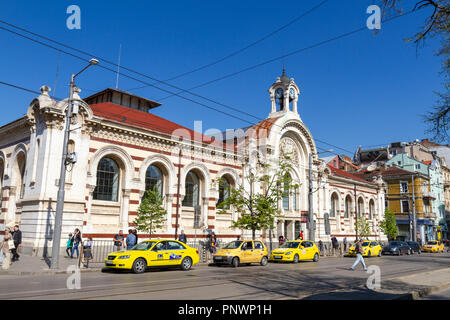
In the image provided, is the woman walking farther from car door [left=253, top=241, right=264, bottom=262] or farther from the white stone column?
car door [left=253, top=241, right=264, bottom=262]

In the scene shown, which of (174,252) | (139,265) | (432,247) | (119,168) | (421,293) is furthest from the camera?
(432,247)

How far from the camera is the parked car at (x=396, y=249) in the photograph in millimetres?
36812

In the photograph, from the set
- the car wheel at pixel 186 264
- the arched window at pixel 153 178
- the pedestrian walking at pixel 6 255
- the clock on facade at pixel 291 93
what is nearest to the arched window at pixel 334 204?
the clock on facade at pixel 291 93

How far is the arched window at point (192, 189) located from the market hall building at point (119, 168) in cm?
8

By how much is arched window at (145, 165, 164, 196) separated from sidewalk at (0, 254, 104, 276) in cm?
781

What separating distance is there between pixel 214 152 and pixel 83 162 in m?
11.1

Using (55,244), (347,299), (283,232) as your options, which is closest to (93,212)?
(55,244)

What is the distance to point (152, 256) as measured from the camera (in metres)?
16.5

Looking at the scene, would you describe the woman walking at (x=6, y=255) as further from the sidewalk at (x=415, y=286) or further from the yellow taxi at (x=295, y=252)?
the yellow taxi at (x=295, y=252)

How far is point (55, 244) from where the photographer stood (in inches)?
631

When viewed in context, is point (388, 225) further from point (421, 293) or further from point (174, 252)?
point (421, 293)

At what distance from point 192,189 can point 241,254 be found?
9193mm

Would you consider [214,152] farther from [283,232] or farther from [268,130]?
[283,232]

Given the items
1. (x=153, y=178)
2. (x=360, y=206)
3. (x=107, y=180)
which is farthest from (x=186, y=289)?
(x=360, y=206)
